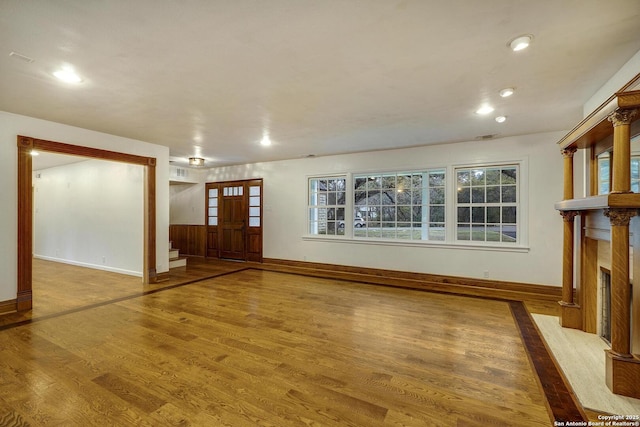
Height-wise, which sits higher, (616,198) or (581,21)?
(581,21)

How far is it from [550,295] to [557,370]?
264cm

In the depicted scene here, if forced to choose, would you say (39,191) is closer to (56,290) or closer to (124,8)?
(56,290)

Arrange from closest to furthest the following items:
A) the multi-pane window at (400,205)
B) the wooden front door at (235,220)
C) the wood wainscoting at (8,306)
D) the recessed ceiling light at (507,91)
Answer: the recessed ceiling light at (507,91), the wood wainscoting at (8,306), the multi-pane window at (400,205), the wooden front door at (235,220)

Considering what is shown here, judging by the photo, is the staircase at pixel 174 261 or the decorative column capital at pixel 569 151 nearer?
the decorative column capital at pixel 569 151

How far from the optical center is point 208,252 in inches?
323

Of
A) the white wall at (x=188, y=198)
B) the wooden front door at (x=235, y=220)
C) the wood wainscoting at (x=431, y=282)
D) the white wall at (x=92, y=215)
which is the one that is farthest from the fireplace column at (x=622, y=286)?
the white wall at (x=188, y=198)

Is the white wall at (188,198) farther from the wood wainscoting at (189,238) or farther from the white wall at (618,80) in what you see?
the white wall at (618,80)

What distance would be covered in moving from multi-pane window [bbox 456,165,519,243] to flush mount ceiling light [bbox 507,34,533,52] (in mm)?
3216

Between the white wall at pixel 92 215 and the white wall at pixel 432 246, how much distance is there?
8.87 feet

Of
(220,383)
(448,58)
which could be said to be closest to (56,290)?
(220,383)

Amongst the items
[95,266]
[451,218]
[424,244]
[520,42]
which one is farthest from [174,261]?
[520,42]

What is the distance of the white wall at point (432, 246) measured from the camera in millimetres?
4492

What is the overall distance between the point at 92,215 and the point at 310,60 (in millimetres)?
6524

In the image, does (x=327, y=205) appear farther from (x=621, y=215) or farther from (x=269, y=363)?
(x=621, y=215)
